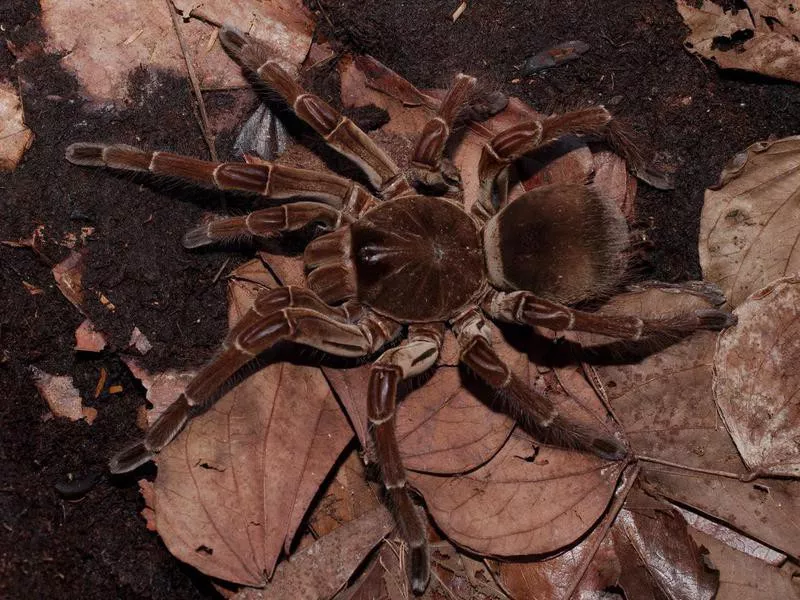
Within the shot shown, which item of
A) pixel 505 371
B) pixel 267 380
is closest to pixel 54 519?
pixel 267 380

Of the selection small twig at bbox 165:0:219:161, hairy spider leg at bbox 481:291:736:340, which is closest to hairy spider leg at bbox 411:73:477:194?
hairy spider leg at bbox 481:291:736:340

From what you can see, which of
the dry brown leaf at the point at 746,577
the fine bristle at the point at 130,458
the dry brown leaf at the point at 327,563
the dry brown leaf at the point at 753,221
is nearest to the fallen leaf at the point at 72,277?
the fine bristle at the point at 130,458

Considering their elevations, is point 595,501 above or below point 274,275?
below

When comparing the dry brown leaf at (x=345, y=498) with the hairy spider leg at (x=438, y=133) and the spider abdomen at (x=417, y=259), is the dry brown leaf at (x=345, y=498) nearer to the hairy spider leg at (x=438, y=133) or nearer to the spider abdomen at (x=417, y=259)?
the spider abdomen at (x=417, y=259)

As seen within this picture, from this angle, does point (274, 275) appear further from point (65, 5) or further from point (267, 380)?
point (65, 5)

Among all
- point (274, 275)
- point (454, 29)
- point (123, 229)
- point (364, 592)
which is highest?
point (454, 29)

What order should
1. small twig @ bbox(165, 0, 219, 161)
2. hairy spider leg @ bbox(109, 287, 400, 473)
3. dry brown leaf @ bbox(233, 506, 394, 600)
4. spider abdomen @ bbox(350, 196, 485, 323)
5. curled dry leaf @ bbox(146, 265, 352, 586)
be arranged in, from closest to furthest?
hairy spider leg @ bbox(109, 287, 400, 473) < curled dry leaf @ bbox(146, 265, 352, 586) < dry brown leaf @ bbox(233, 506, 394, 600) < spider abdomen @ bbox(350, 196, 485, 323) < small twig @ bbox(165, 0, 219, 161)

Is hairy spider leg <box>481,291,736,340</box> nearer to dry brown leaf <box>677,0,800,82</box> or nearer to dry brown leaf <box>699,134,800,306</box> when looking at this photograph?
dry brown leaf <box>699,134,800,306</box>
